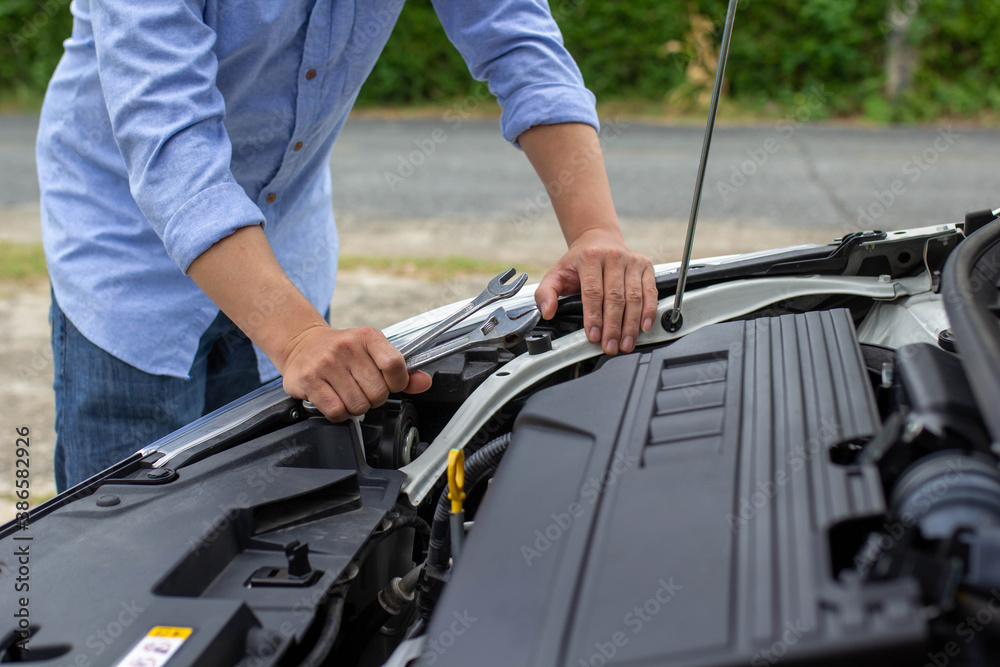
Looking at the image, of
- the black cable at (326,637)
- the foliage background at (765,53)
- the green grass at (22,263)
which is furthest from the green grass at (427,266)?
the foliage background at (765,53)

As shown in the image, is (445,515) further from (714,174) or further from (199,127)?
(714,174)

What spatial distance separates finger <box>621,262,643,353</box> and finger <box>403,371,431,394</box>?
348mm

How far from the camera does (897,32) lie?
8.24 meters

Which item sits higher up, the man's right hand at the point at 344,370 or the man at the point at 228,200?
the man at the point at 228,200

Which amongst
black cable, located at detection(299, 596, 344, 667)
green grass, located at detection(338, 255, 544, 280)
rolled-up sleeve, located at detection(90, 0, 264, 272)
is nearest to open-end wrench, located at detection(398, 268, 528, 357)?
rolled-up sleeve, located at detection(90, 0, 264, 272)

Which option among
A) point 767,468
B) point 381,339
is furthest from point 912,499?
point 381,339

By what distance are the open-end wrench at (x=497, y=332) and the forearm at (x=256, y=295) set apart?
204 millimetres

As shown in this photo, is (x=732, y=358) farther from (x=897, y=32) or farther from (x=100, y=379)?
(x=897, y=32)

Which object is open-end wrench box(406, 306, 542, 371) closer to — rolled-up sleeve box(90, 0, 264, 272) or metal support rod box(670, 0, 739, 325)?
metal support rod box(670, 0, 739, 325)

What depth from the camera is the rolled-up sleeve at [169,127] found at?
1.20m

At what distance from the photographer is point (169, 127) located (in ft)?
3.93

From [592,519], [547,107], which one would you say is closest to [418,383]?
[592,519]

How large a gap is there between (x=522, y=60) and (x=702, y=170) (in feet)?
2.03

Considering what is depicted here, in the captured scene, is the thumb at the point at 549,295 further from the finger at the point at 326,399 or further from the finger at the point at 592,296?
the finger at the point at 326,399
